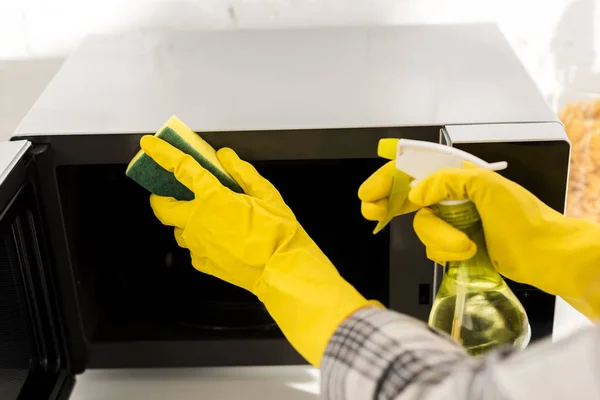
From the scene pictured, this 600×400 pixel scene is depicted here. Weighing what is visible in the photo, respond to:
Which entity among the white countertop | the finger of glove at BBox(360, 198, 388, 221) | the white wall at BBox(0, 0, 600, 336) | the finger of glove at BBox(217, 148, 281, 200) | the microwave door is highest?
the white wall at BBox(0, 0, 600, 336)

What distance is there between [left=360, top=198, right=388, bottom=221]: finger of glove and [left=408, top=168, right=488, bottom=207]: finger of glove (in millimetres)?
54

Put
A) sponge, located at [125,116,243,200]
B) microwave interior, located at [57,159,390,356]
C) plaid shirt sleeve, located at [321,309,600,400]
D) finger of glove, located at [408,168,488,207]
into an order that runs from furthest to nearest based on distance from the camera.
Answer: microwave interior, located at [57,159,390,356]
sponge, located at [125,116,243,200]
finger of glove, located at [408,168,488,207]
plaid shirt sleeve, located at [321,309,600,400]

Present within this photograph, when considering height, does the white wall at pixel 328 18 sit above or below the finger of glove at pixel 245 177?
above

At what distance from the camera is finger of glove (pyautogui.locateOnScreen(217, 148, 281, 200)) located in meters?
0.69

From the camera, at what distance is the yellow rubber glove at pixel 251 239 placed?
59cm

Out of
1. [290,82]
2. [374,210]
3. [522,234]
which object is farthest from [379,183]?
[290,82]

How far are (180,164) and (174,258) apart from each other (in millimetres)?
312

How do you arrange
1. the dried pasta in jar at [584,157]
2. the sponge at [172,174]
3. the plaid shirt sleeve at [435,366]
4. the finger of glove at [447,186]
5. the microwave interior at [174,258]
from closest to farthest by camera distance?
1. the plaid shirt sleeve at [435,366]
2. the finger of glove at [447,186]
3. the sponge at [172,174]
4. the microwave interior at [174,258]
5. the dried pasta in jar at [584,157]

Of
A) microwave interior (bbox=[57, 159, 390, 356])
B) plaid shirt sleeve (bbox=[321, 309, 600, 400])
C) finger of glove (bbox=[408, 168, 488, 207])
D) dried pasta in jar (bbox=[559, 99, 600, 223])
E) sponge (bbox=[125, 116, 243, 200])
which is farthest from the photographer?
dried pasta in jar (bbox=[559, 99, 600, 223])

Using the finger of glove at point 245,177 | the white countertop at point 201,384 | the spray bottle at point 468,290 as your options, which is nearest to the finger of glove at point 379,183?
the spray bottle at point 468,290

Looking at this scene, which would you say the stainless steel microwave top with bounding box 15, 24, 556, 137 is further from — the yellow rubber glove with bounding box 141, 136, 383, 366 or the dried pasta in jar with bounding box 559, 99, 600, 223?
the dried pasta in jar with bounding box 559, 99, 600, 223

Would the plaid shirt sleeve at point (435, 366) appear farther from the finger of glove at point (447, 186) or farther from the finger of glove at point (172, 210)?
the finger of glove at point (172, 210)

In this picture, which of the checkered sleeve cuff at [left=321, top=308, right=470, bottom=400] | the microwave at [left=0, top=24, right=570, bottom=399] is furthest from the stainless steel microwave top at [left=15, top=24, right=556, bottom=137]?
the checkered sleeve cuff at [left=321, top=308, right=470, bottom=400]

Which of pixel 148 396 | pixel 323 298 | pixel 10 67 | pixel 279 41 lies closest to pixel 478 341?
pixel 323 298
